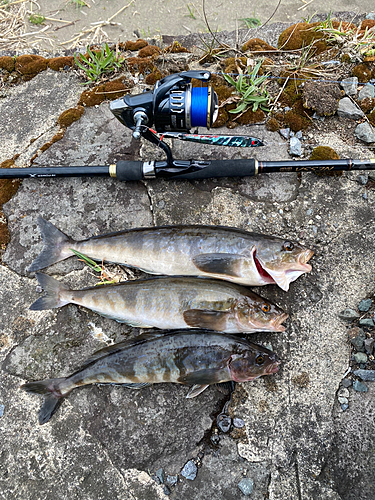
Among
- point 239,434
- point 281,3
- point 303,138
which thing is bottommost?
point 239,434

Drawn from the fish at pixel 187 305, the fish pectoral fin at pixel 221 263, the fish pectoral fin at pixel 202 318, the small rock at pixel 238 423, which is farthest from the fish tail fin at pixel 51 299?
the small rock at pixel 238 423

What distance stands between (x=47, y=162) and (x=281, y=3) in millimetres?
4874

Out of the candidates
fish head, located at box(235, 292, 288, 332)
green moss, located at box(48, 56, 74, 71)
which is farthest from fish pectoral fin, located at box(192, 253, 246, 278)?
green moss, located at box(48, 56, 74, 71)

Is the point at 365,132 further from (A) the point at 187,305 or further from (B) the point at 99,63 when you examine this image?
(B) the point at 99,63

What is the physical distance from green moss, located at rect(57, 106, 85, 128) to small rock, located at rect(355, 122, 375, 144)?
319 centimetres

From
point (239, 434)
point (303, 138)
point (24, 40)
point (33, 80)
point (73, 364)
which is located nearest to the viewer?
point (239, 434)

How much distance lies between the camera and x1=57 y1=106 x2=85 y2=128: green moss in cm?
443

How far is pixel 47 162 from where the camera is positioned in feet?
14.0

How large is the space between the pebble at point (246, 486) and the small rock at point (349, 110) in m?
3.81

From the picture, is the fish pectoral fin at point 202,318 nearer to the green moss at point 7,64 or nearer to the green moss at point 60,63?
the green moss at point 60,63

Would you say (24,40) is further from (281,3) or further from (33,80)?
(281,3)

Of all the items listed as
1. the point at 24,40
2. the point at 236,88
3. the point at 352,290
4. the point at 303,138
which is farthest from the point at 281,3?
the point at 352,290

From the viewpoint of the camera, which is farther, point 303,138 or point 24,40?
point 24,40

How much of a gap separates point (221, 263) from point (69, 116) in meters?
2.64
